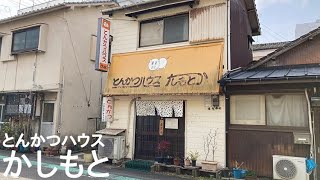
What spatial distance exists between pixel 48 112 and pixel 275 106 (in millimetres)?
12215

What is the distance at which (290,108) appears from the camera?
9.58 metres

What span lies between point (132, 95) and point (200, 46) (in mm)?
3624

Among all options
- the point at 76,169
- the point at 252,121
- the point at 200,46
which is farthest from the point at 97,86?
the point at 252,121

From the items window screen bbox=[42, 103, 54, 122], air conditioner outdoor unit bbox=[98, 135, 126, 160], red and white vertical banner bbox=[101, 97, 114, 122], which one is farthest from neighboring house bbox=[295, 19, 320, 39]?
window screen bbox=[42, 103, 54, 122]

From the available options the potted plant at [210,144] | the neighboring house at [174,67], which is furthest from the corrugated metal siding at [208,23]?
the potted plant at [210,144]

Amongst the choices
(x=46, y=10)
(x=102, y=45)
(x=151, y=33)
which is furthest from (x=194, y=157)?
(x=46, y=10)

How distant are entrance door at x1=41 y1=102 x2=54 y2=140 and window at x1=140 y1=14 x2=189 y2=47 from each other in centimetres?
689

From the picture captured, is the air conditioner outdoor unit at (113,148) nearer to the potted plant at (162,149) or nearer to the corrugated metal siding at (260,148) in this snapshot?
the potted plant at (162,149)

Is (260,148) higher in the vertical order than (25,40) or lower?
lower

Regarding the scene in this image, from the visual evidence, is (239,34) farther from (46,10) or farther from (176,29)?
(46,10)

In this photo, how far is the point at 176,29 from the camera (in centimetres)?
1237

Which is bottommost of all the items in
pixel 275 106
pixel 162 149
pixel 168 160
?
pixel 168 160

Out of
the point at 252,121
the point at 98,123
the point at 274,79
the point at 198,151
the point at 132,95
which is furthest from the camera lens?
the point at 98,123

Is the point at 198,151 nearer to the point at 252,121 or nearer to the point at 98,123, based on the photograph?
the point at 252,121
